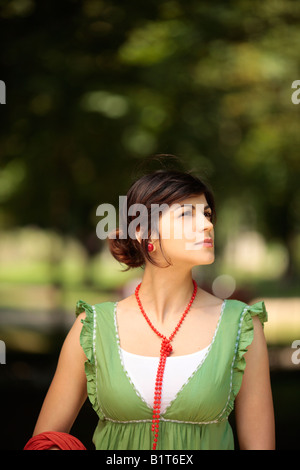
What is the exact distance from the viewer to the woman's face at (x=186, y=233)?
2.16 metres

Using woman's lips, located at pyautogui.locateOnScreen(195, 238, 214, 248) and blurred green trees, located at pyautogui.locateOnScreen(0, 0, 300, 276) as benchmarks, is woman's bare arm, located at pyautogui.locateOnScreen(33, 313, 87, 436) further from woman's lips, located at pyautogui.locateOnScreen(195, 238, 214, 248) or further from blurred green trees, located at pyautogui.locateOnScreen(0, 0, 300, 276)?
blurred green trees, located at pyautogui.locateOnScreen(0, 0, 300, 276)

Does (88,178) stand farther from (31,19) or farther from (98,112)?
(31,19)

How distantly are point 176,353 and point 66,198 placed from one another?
8.38 metres

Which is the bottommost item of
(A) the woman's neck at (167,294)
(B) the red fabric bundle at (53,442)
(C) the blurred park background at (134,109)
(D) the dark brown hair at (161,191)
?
(B) the red fabric bundle at (53,442)

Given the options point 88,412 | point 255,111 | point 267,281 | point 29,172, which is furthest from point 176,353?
point 267,281

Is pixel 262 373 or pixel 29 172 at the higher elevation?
pixel 29 172

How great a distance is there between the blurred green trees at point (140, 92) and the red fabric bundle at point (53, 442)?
227 cm

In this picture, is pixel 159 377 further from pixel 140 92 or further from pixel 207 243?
pixel 140 92

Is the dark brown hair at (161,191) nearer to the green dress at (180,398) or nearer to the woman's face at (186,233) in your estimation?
the woman's face at (186,233)

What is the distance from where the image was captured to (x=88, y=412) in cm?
687

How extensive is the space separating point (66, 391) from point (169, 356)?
0.42 meters

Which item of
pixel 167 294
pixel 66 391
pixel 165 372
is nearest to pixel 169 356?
pixel 165 372

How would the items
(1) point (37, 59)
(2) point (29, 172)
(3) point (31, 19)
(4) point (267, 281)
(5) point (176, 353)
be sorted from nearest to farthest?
(5) point (176, 353) < (3) point (31, 19) < (1) point (37, 59) < (2) point (29, 172) < (4) point (267, 281)

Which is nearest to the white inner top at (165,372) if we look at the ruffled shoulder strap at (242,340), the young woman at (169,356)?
the young woman at (169,356)
